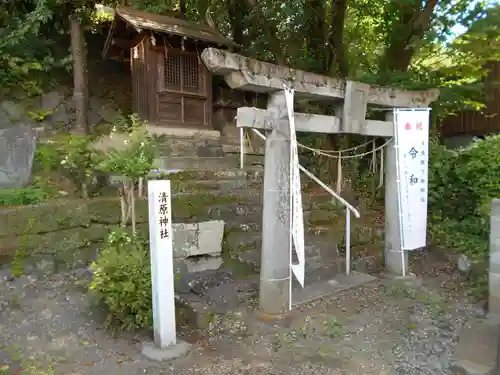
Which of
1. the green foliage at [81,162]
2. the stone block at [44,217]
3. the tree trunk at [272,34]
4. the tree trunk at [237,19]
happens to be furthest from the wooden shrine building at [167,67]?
the stone block at [44,217]

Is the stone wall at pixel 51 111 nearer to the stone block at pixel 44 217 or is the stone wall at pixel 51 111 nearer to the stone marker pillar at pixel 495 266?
the stone block at pixel 44 217

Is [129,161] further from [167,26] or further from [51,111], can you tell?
[51,111]

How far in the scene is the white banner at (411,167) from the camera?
6.95 metres

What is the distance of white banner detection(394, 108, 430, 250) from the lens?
273 inches

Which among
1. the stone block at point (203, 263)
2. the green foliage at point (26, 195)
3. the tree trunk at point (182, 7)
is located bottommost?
the stone block at point (203, 263)

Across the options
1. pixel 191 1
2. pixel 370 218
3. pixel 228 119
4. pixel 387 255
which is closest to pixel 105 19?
pixel 191 1

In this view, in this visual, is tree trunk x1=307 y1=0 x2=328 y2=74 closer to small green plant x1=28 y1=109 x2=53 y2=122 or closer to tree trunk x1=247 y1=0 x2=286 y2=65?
tree trunk x1=247 y1=0 x2=286 y2=65

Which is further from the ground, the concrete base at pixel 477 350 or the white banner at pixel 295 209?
the white banner at pixel 295 209

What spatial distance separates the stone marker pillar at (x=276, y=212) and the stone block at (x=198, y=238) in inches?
62.4

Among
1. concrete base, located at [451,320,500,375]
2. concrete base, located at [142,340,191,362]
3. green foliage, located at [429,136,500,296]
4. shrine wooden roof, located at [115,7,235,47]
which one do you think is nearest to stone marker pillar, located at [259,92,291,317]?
concrete base, located at [142,340,191,362]

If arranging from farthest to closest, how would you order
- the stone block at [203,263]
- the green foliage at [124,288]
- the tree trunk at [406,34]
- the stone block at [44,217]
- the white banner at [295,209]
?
1. the tree trunk at [406,34]
2. the stone block at [203,263]
3. the stone block at [44,217]
4. the white banner at [295,209]
5. the green foliage at [124,288]

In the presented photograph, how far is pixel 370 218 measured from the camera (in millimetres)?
9273

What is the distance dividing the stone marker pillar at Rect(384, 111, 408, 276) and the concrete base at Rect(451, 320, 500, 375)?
1804 mm

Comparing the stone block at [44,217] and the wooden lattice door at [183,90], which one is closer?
the stone block at [44,217]
